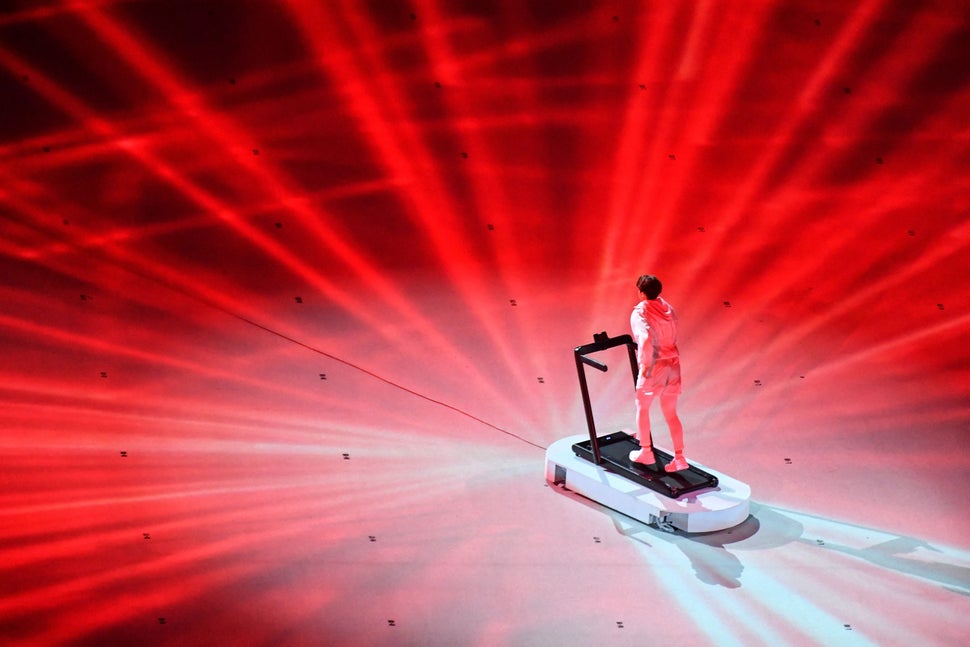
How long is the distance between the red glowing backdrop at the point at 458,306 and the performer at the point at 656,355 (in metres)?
0.45

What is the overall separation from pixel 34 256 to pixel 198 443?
5.26 feet

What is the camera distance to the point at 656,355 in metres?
4.48

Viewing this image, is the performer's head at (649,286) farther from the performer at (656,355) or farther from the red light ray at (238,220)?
the red light ray at (238,220)

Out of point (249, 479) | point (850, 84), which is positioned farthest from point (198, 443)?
point (850, 84)

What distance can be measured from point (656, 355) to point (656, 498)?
22.2 inches

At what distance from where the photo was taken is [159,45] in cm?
625

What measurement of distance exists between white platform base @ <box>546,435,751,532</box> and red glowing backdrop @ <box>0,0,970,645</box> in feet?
0.24

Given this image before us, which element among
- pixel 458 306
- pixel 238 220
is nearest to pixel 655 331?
pixel 458 306

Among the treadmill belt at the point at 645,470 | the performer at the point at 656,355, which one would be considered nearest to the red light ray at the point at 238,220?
the treadmill belt at the point at 645,470

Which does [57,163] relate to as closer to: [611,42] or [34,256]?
[34,256]

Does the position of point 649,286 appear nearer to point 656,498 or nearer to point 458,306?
point 656,498

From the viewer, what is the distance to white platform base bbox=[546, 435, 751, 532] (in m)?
4.45

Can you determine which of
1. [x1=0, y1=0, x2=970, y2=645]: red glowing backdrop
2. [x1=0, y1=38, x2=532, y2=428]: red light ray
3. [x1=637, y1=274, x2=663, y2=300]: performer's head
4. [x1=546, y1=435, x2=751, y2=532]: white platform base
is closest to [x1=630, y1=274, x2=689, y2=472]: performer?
[x1=637, y1=274, x2=663, y2=300]: performer's head

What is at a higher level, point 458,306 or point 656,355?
point 458,306
